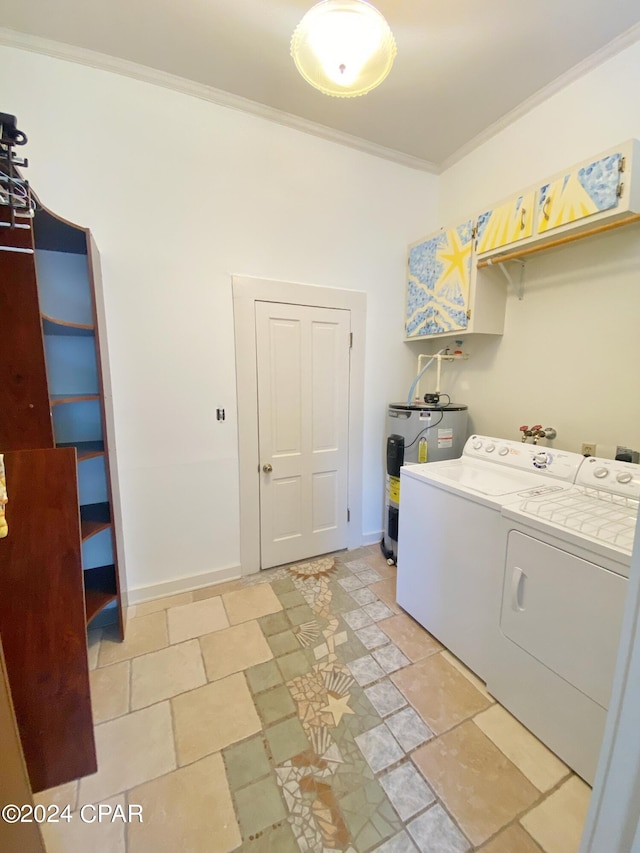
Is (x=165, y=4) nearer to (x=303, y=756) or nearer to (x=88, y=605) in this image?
(x=88, y=605)

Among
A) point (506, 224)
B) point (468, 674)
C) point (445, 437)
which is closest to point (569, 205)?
point (506, 224)

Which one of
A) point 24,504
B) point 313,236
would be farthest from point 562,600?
point 313,236

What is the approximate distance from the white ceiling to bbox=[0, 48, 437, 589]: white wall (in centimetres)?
16

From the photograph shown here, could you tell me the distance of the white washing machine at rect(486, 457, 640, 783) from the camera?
44.4 inches

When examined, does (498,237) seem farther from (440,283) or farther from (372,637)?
(372,637)

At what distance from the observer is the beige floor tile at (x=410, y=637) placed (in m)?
1.78

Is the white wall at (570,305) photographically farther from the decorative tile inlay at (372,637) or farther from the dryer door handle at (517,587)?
the decorative tile inlay at (372,637)

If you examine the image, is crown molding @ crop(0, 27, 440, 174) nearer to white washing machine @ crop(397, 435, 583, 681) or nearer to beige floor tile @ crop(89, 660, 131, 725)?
white washing machine @ crop(397, 435, 583, 681)

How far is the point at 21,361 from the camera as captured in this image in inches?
48.1

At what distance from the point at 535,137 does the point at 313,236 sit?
1433 mm

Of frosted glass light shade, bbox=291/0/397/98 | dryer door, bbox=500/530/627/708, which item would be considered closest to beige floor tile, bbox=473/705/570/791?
dryer door, bbox=500/530/627/708

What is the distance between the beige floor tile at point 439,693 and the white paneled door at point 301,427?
1.16m

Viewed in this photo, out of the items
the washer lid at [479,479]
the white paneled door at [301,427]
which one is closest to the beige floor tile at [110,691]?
the white paneled door at [301,427]

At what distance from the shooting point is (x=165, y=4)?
1486 millimetres
